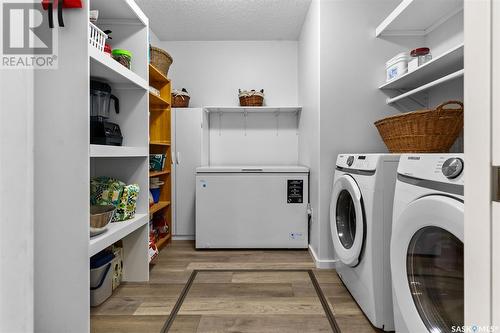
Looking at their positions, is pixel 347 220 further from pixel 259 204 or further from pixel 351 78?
pixel 351 78

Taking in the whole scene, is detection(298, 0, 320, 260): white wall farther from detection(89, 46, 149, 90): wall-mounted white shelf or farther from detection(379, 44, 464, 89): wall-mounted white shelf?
detection(89, 46, 149, 90): wall-mounted white shelf

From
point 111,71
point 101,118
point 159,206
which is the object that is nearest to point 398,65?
point 111,71

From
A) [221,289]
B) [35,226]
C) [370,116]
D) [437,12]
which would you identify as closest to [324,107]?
[370,116]

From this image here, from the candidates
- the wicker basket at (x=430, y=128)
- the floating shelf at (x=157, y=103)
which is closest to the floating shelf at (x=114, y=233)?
the floating shelf at (x=157, y=103)

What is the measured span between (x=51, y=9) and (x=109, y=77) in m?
0.48

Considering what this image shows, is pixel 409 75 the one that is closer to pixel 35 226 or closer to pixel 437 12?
pixel 437 12

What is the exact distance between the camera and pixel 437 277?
3.26 feet

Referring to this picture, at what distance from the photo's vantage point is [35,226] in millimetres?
1265

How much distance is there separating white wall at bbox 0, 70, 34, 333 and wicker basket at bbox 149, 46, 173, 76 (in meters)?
1.60

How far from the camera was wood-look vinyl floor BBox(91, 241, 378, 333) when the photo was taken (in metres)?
1.44

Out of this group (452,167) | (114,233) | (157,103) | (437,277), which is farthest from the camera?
(157,103)

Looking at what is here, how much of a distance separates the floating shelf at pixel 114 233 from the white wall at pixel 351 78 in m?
1.38

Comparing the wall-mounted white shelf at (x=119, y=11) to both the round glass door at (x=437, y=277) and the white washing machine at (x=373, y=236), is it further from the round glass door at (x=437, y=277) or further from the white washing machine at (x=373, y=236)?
the round glass door at (x=437, y=277)

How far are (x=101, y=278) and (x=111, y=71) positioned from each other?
3.90ft
